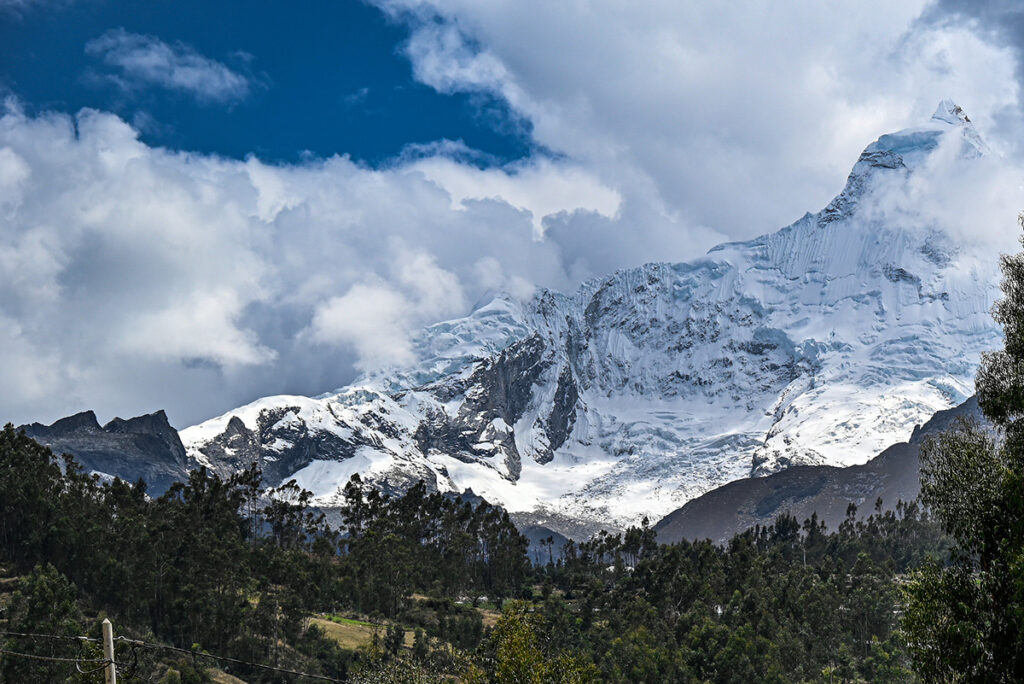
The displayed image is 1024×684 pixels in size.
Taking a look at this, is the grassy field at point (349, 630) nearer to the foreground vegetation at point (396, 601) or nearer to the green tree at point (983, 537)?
the foreground vegetation at point (396, 601)

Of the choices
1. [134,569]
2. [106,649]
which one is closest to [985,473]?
[106,649]

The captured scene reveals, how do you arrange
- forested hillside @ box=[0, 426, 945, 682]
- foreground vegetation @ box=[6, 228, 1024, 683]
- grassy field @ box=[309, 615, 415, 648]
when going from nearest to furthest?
foreground vegetation @ box=[6, 228, 1024, 683], forested hillside @ box=[0, 426, 945, 682], grassy field @ box=[309, 615, 415, 648]

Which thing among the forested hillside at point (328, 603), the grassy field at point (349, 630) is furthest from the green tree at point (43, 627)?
the grassy field at point (349, 630)

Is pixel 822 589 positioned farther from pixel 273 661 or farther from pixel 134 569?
pixel 134 569

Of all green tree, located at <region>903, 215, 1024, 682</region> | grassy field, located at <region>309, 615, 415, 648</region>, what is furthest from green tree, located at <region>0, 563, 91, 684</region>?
green tree, located at <region>903, 215, 1024, 682</region>

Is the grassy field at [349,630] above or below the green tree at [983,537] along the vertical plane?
below

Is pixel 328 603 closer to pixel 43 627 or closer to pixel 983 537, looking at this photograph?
pixel 43 627

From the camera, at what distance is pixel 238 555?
144 metres

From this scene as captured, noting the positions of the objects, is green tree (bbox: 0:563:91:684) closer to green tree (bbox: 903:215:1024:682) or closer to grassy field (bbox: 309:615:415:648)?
grassy field (bbox: 309:615:415:648)

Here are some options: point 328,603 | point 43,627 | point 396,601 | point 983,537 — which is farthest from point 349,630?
point 983,537

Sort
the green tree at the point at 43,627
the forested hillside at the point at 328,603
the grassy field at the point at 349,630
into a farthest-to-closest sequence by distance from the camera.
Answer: the grassy field at the point at 349,630, the forested hillside at the point at 328,603, the green tree at the point at 43,627

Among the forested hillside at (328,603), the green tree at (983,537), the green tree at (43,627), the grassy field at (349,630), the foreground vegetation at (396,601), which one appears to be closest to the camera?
the green tree at (983,537)

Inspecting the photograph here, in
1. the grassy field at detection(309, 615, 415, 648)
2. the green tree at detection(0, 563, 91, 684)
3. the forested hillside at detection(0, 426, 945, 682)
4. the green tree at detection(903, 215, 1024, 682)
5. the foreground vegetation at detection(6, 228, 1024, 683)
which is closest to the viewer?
the green tree at detection(903, 215, 1024, 682)

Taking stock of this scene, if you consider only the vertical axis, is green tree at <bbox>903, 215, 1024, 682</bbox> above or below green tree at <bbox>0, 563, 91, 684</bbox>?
above
